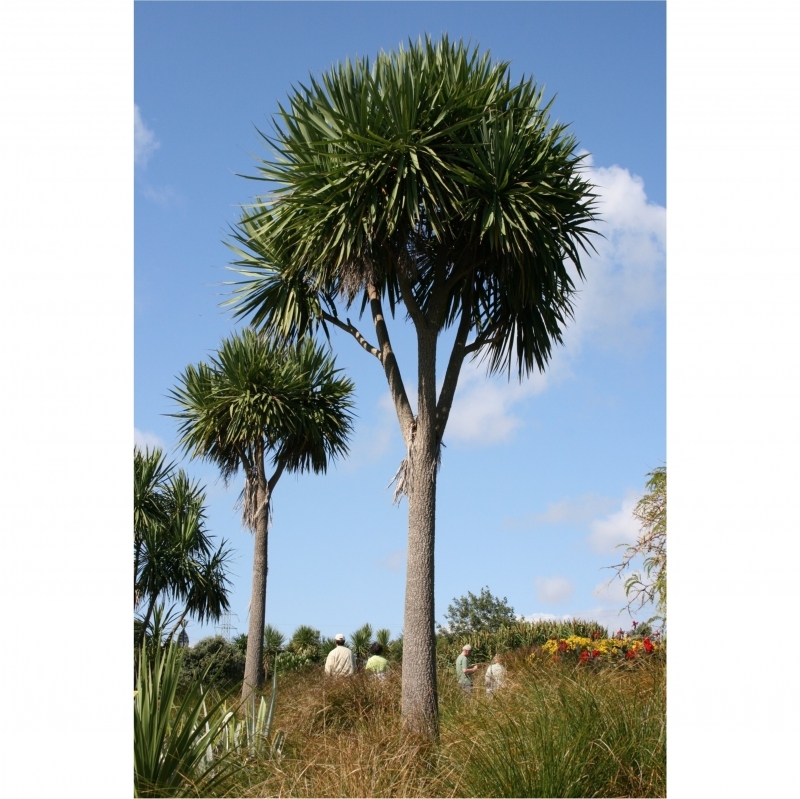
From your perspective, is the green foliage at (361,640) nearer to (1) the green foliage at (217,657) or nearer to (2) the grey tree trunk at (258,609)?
(1) the green foliage at (217,657)

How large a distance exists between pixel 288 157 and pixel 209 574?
46.3 feet

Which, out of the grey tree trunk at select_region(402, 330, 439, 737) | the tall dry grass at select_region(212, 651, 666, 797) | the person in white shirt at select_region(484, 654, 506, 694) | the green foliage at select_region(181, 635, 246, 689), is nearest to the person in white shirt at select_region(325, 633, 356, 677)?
the person in white shirt at select_region(484, 654, 506, 694)

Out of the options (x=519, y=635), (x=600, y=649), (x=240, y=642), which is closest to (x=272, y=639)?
(x=240, y=642)

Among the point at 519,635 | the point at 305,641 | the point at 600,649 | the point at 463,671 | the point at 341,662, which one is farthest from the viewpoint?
the point at 305,641

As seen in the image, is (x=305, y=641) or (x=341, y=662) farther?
(x=305, y=641)

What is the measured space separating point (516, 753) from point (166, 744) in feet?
7.39

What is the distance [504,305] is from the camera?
9.60 m

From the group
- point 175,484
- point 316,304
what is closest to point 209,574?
point 175,484

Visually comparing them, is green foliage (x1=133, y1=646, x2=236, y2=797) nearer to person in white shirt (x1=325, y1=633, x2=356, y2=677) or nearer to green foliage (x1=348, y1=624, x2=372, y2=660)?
person in white shirt (x1=325, y1=633, x2=356, y2=677)

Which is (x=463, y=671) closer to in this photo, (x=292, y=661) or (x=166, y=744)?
(x=166, y=744)

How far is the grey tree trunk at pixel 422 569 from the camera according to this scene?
7.97 meters

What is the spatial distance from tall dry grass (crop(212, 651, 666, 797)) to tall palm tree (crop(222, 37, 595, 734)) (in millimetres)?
1491

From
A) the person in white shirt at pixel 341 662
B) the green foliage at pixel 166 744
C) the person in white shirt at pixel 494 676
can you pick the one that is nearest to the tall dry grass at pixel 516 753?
the green foliage at pixel 166 744

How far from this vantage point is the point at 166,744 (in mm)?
5309
